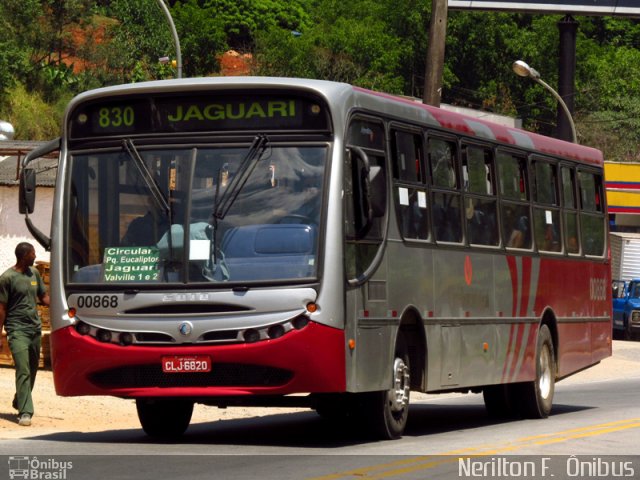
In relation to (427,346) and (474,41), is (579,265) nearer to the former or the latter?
(427,346)

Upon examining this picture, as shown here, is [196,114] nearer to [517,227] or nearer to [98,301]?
[98,301]

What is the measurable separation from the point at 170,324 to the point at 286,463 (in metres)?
1.77

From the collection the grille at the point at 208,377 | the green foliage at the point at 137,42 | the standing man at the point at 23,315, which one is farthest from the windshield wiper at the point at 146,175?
the green foliage at the point at 137,42

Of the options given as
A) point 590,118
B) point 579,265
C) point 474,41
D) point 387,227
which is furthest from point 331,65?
point 387,227

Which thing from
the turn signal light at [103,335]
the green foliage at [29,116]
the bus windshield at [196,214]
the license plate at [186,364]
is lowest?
the license plate at [186,364]

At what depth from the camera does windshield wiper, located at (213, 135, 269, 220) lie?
13.6m

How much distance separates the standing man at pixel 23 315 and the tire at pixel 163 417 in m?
1.70

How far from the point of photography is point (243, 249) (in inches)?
530

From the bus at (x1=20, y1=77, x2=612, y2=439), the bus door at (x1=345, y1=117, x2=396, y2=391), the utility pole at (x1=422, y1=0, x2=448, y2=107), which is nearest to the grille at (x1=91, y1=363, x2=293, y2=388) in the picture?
the bus at (x1=20, y1=77, x2=612, y2=439)

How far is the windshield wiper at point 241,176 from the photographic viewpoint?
13.6m

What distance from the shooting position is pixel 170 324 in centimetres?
1355

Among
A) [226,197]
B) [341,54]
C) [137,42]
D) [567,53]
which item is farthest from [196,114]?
[341,54]

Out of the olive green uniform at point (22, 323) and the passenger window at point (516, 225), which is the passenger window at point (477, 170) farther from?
the olive green uniform at point (22, 323)

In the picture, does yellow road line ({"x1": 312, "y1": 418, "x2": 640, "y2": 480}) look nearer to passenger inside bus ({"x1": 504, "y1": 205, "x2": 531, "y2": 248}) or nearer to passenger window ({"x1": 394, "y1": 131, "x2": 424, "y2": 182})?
passenger inside bus ({"x1": 504, "y1": 205, "x2": 531, "y2": 248})
